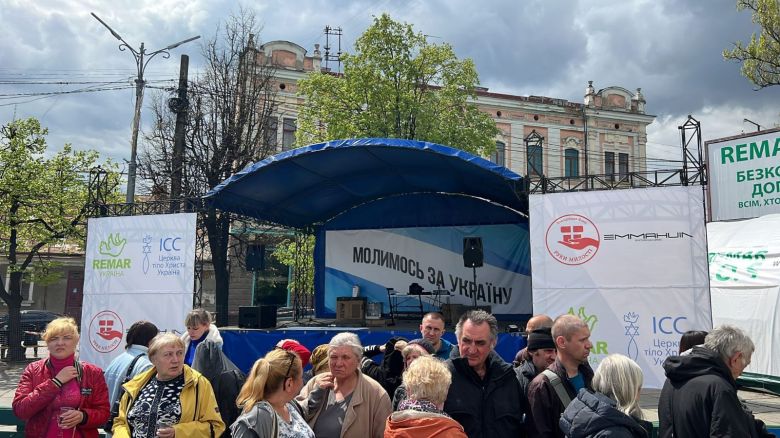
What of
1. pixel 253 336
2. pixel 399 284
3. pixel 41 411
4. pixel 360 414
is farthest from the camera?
pixel 399 284

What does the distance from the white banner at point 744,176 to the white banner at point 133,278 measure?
9.51 meters

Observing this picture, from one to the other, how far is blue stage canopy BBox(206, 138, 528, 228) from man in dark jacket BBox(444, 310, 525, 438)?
679 cm

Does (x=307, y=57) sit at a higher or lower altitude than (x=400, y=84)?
higher

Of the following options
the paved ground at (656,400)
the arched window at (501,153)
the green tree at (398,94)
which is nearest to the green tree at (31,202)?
the paved ground at (656,400)

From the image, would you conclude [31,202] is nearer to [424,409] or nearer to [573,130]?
[424,409]

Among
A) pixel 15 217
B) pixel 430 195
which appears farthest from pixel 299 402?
pixel 15 217

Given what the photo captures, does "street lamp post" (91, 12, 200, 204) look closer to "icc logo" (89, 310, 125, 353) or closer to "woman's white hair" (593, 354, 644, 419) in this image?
"icc logo" (89, 310, 125, 353)

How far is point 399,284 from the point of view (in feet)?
51.0

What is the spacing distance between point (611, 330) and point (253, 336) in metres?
6.13

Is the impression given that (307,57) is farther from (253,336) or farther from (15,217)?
(253,336)

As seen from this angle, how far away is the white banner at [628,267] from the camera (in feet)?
27.7

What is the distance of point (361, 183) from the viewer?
1404 centimetres

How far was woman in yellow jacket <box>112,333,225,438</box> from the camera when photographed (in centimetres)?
325

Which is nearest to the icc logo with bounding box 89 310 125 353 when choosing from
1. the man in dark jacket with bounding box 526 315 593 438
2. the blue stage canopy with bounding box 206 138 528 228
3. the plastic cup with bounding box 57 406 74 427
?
the blue stage canopy with bounding box 206 138 528 228
